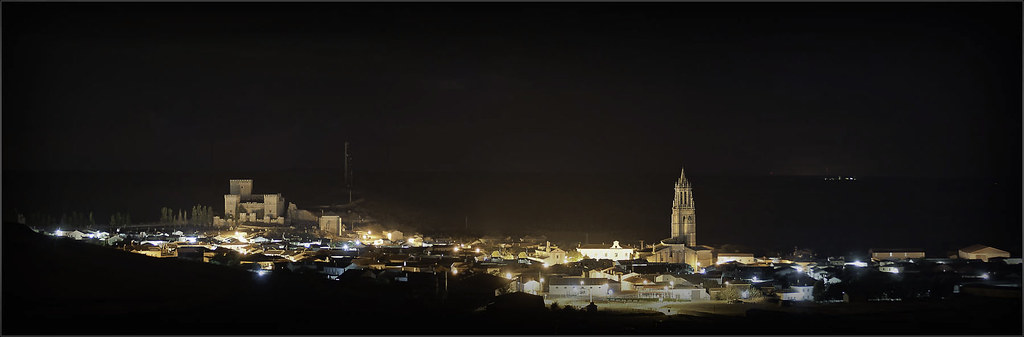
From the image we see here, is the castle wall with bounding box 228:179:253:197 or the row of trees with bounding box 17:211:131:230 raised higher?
the castle wall with bounding box 228:179:253:197

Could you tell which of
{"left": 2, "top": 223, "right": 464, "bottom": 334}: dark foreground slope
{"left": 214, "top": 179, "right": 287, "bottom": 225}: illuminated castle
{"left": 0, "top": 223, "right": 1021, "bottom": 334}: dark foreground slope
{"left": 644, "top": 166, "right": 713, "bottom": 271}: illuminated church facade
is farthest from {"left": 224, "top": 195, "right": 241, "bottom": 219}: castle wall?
{"left": 0, "top": 223, "right": 1021, "bottom": 334}: dark foreground slope

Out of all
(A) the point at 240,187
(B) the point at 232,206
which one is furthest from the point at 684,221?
(A) the point at 240,187

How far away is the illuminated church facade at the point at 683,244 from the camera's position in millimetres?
47000

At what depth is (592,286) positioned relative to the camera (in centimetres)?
3531

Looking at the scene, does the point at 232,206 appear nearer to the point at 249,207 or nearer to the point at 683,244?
the point at 249,207

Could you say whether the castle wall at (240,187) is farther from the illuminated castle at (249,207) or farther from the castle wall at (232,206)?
the castle wall at (232,206)

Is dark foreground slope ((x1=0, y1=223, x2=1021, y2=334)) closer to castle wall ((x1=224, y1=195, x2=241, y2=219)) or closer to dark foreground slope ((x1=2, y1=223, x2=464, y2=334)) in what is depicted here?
dark foreground slope ((x1=2, y1=223, x2=464, y2=334))

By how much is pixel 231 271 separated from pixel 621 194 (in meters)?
77.3

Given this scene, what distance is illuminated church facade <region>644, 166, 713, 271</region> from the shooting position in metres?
47.0

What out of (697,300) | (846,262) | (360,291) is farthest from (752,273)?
(360,291)

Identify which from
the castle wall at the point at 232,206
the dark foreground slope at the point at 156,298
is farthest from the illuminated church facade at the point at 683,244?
the castle wall at the point at 232,206

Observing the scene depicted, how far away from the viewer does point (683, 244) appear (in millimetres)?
48062

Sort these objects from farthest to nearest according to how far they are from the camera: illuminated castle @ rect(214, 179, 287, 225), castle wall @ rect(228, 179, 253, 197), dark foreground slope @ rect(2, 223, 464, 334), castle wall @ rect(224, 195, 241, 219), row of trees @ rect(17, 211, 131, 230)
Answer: castle wall @ rect(228, 179, 253, 197) < castle wall @ rect(224, 195, 241, 219) < illuminated castle @ rect(214, 179, 287, 225) < row of trees @ rect(17, 211, 131, 230) < dark foreground slope @ rect(2, 223, 464, 334)

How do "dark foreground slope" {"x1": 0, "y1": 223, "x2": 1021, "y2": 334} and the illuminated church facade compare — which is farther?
the illuminated church facade
